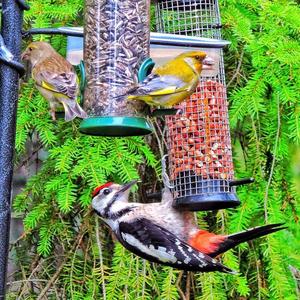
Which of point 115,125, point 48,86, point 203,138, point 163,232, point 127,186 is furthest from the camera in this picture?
point 203,138

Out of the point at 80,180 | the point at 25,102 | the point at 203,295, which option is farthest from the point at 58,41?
the point at 203,295

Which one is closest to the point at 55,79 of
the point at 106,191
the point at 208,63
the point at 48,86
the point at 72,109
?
the point at 48,86

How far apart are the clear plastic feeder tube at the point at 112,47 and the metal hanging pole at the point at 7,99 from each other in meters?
0.60

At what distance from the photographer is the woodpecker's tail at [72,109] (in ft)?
9.94

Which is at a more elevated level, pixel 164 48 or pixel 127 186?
pixel 164 48

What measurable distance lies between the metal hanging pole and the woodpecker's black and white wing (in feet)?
2.61

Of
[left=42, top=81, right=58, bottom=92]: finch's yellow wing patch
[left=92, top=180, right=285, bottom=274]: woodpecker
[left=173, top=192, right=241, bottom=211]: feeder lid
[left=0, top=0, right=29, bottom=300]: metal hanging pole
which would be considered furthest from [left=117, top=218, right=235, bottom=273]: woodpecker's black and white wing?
[left=0, top=0, right=29, bottom=300]: metal hanging pole

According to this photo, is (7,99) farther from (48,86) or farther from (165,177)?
(165,177)

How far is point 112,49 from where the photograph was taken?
326 centimetres

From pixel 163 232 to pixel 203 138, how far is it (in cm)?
41

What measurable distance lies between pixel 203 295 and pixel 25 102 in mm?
997

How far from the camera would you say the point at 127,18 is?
3.29m

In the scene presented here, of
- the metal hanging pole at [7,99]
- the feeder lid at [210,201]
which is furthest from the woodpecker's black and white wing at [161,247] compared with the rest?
the metal hanging pole at [7,99]

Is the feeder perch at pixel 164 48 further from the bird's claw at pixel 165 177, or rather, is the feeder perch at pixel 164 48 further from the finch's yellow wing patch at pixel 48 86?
the bird's claw at pixel 165 177
